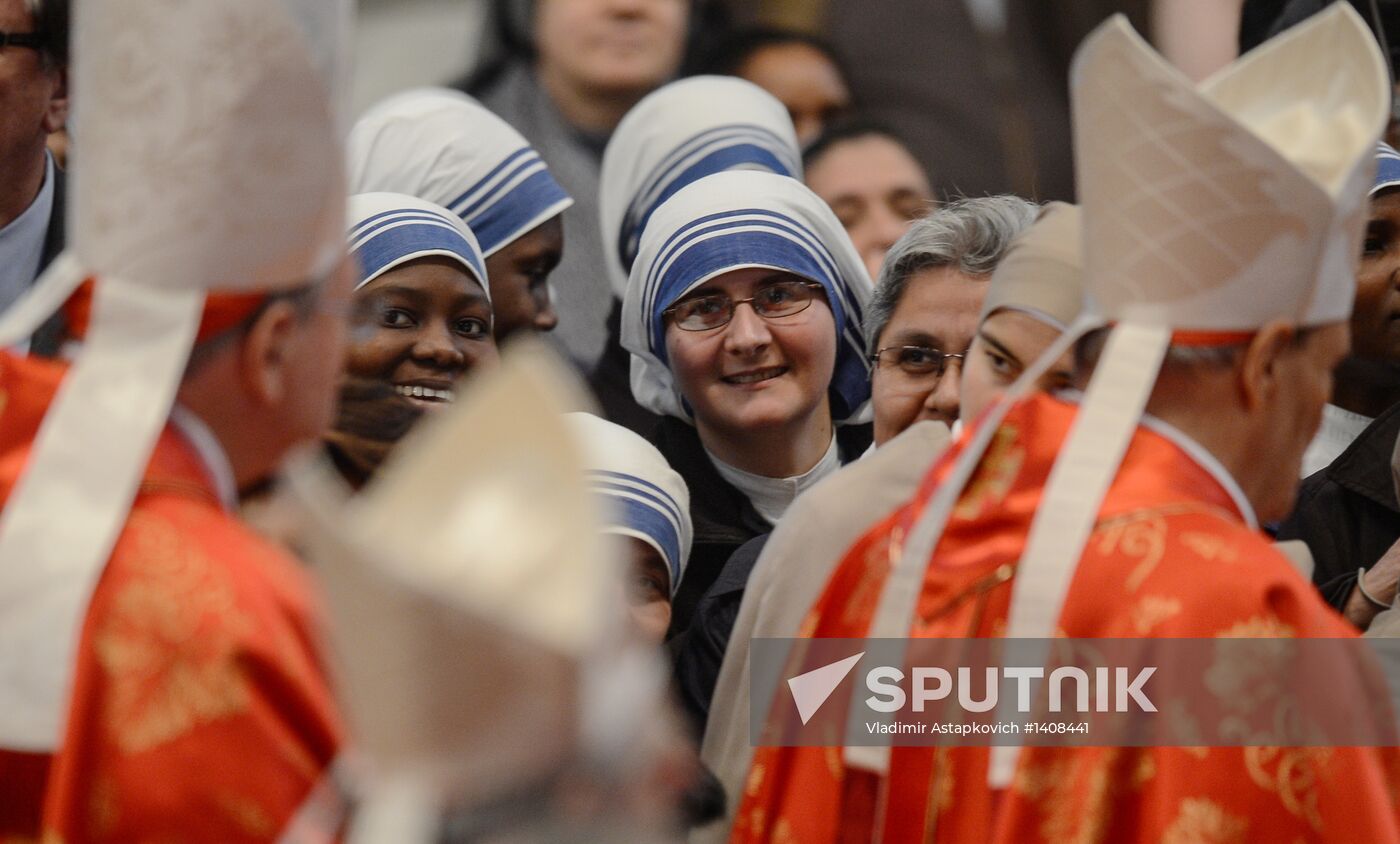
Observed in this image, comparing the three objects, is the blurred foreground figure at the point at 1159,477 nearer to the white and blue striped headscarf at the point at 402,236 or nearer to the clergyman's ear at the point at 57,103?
the white and blue striped headscarf at the point at 402,236

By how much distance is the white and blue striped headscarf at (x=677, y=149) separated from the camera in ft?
19.5

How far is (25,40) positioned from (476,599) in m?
2.85

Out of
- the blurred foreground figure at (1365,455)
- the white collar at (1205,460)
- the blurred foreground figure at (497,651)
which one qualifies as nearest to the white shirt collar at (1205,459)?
the white collar at (1205,460)

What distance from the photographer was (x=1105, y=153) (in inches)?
130

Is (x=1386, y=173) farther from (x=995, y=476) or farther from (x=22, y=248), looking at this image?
(x=22, y=248)

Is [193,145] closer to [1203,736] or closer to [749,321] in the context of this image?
[1203,736]

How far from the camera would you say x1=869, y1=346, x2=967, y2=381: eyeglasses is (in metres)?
4.52

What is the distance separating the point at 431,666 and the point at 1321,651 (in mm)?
1430

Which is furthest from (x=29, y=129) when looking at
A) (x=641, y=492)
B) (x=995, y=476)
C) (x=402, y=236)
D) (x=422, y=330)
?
(x=995, y=476)

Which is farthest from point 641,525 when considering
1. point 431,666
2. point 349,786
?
point 431,666

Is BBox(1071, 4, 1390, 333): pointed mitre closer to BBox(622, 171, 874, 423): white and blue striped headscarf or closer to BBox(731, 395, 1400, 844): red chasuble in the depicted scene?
BBox(731, 395, 1400, 844): red chasuble

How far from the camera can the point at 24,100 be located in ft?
15.0

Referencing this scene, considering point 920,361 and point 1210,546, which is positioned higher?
point 1210,546

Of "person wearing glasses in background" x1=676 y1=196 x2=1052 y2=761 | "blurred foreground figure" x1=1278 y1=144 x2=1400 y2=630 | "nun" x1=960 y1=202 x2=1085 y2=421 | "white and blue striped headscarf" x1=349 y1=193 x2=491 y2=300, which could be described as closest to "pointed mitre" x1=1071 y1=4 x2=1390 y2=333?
"nun" x1=960 y1=202 x2=1085 y2=421
